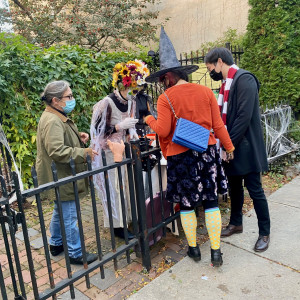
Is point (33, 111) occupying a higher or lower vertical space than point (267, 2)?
lower

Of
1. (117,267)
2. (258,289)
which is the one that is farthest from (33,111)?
(258,289)

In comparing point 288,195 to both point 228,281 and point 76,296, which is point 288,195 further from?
point 76,296

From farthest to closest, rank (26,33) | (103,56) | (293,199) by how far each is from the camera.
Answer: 1. (26,33)
2. (103,56)
3. (293,199)

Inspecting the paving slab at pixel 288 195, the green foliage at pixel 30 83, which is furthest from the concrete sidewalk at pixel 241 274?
the green foliage at pixel 30 83

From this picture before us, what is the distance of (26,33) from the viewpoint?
11.1m

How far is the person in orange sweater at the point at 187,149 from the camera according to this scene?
2443mm

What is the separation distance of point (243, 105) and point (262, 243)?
132 centimetres

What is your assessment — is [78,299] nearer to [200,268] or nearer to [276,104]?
[200,268]

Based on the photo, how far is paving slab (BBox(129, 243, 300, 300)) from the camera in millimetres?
2299

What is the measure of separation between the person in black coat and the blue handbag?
1.51 ft

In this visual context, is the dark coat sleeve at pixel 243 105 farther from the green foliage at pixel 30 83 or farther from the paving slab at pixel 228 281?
the green foliage at pixel 30 83

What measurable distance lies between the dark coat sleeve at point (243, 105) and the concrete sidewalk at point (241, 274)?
3.55ft

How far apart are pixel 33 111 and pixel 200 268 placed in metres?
3.32

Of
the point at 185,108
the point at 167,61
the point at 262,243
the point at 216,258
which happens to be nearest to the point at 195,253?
the point at 216,258
